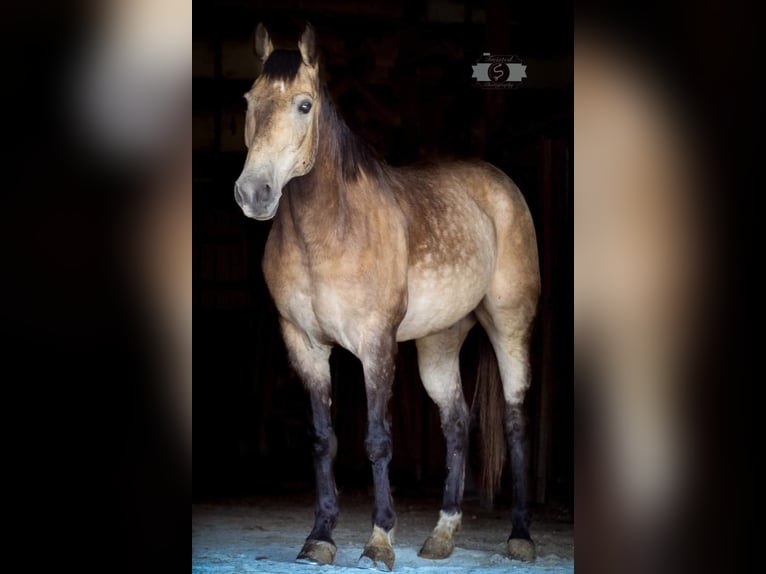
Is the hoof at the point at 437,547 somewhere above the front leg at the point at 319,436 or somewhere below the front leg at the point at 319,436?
below

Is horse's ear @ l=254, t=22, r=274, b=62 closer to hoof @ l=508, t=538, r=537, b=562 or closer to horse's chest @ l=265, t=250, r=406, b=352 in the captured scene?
horse's chest @ l=265, t=250, r=406, b=352

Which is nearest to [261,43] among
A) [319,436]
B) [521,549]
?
[319,436]

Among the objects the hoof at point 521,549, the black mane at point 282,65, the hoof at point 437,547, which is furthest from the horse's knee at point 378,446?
the black mane at point 282,65

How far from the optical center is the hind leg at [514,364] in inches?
250

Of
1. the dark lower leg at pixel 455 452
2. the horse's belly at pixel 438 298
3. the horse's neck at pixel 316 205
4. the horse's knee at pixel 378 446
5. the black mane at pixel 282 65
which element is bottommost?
the dark lower leg at pixel 455 452

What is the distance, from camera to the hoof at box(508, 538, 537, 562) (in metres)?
5.95

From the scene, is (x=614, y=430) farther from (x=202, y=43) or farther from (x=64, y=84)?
(x=202, y=43)

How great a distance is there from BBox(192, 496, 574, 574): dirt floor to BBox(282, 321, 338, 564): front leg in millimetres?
110

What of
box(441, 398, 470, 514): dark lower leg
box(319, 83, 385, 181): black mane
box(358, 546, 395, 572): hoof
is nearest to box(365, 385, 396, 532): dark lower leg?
box(358, 546, 395, 572): hoof

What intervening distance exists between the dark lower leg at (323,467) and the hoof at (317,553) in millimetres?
75

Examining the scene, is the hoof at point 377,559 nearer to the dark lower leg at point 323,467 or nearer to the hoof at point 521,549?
the dark lower leg at point 323,467

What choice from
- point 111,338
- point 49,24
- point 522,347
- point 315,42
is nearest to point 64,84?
point 49,24

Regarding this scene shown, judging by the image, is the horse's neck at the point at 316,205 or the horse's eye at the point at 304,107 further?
the horse's neck at the point at 316,205

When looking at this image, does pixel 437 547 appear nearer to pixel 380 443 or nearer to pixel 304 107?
pixel 380 443
